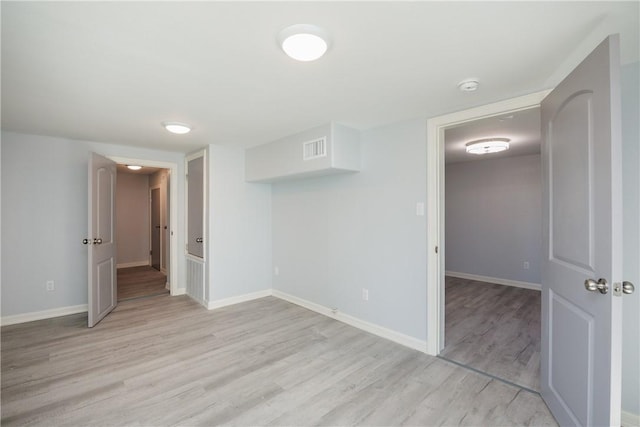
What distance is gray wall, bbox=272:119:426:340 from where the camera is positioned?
9.30 ft

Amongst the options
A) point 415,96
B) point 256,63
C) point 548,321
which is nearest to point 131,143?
point 256,63

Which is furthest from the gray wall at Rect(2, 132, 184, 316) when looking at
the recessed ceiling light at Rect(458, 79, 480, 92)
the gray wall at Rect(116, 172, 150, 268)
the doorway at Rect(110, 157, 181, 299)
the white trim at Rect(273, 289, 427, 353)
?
the recessed ceiling light at Rect(458, 79, 480, 92)

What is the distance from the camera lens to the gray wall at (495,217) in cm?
495

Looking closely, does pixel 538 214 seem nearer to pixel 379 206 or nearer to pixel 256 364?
pixel 379 206

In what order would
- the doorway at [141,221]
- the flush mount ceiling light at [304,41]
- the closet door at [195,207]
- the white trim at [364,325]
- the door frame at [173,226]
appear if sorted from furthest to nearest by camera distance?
the doorway at [141,221], the door frame at [173,226], the closet door at [195,207], the white trim at [364,325], the flush mount ceiling light at [304,41]

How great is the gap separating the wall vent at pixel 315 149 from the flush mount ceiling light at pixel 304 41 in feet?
4.76

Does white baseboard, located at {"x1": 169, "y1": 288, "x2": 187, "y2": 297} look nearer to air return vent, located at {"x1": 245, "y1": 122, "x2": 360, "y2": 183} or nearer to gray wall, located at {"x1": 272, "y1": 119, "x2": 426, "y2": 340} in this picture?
gray wall, located at {"x1": 272, "y1": 119, "x2": 426, "y2": 340}

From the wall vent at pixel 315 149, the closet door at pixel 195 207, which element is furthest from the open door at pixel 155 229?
the wall vent at pixel 315 149

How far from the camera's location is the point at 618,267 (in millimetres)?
1295

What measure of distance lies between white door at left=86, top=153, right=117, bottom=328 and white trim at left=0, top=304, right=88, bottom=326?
408mm

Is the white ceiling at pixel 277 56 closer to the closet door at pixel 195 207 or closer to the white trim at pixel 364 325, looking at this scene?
the closet door at pixel 195 207

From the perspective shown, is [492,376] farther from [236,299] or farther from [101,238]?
[101,238]

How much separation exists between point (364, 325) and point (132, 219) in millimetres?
6390

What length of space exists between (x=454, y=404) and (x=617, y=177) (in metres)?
1.69
